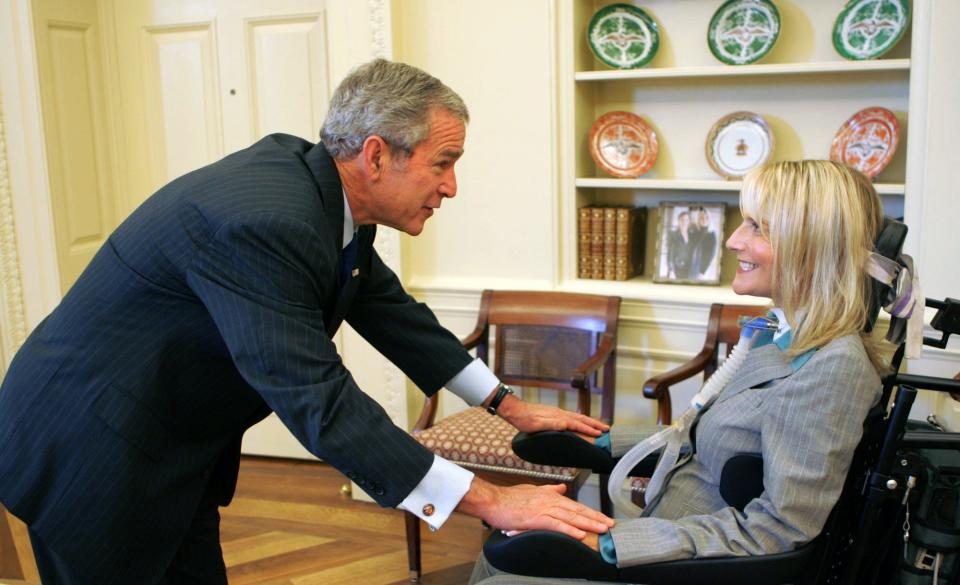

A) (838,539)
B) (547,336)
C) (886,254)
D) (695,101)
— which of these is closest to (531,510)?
(838,539)

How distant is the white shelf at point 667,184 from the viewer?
3105 millimetres

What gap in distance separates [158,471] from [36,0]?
2.59 meters

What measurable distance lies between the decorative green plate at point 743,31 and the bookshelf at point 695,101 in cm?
6

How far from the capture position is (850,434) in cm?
153

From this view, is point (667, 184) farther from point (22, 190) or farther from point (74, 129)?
point (22, 190)

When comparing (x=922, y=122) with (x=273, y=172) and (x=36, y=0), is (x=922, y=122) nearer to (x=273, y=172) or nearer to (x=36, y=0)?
(x=273, y=172)

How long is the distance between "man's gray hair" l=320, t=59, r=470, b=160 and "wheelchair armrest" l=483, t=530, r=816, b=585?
712mm

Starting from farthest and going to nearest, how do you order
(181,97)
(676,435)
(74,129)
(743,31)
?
(181,97), (74,129), (743,31), (676,435)

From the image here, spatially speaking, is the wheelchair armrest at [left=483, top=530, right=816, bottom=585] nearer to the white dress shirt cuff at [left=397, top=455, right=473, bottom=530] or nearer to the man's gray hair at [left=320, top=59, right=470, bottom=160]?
the white dress shirt cuff at [left=397, top=455, right=473, bottom=530]

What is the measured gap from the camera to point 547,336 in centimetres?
334

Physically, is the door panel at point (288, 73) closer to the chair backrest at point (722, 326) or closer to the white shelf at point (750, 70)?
the white shelf at point (750, 70)

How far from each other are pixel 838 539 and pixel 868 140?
1.82 meters

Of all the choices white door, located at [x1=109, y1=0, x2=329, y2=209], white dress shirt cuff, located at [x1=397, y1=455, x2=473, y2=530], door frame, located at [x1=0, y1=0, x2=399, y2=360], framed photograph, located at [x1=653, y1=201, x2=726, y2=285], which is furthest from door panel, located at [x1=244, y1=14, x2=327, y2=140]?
white dress shirt cuff, located at [x1=397, y1=455, x2=473, y2=530]

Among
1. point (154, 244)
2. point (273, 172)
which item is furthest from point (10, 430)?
point (273, 172)
